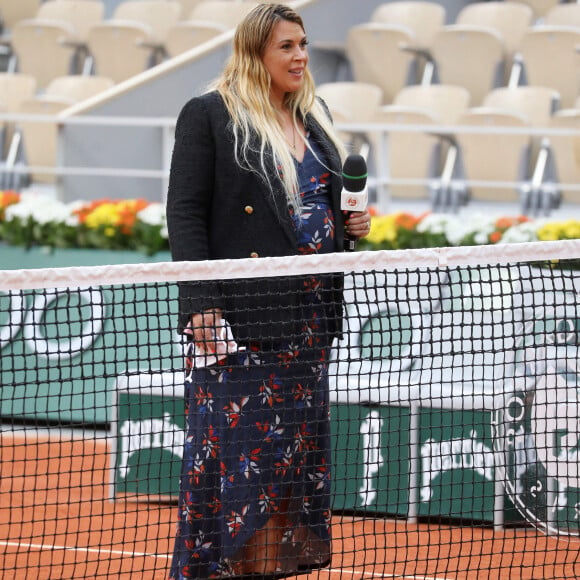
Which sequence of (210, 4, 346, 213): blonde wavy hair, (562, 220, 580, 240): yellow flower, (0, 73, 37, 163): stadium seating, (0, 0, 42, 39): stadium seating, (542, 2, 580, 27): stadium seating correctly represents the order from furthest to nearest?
(0, 0, 42, 39): stadium seating
(0, 73, 37, 163): stadium seating
(542, 2, 580, 27): stadium seating
(562, 220, 580, 240): yellow flower
(210, 4, 346, 213): blonde wavy hair

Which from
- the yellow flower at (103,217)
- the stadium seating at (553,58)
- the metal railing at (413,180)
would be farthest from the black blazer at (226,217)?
the stadium seating at (553,58)

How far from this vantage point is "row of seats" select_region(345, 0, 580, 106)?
11016mm

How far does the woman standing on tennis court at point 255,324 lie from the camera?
3.66m

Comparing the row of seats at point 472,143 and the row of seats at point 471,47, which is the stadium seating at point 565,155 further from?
the row of seats at point 471,47

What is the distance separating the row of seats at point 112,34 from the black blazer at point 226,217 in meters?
8.73

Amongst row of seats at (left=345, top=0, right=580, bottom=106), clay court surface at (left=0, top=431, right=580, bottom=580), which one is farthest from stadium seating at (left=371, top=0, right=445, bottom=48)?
clay court surface at (left=0, top=431, right=580, bottom=580)

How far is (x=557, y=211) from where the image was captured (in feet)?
32.7

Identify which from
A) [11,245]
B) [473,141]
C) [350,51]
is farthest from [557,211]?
[11,245]

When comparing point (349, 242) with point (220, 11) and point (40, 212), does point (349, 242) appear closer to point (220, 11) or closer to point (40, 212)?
point (40, 212)

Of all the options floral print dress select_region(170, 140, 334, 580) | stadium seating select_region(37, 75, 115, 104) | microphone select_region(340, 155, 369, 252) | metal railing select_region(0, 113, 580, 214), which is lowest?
floral print dress select_region(170, 140, 334, 580)

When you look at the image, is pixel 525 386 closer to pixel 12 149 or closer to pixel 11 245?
pixel 11 245

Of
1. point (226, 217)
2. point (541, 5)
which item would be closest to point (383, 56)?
point (541, 5)

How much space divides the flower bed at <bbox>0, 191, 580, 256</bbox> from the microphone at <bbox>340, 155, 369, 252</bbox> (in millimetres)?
3411

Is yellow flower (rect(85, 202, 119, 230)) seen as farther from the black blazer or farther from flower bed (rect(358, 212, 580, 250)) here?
the black blazer
